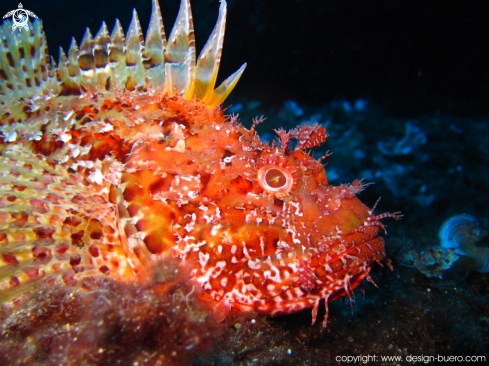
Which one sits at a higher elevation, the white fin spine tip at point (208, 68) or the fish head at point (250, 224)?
the white fin spine tip at point (208, 68)

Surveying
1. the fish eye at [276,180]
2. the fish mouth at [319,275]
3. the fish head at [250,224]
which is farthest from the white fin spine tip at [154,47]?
the fish mouth at [319,275]

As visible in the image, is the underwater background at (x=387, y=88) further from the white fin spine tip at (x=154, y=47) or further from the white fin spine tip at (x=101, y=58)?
the white fin spine tip at (x=101, y=58)

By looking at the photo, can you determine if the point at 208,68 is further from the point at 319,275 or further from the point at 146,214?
the point at 319,275

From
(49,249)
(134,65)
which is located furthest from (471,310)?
(134,65)

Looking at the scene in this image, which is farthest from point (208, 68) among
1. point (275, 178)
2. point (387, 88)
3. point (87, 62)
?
point (387, 88)

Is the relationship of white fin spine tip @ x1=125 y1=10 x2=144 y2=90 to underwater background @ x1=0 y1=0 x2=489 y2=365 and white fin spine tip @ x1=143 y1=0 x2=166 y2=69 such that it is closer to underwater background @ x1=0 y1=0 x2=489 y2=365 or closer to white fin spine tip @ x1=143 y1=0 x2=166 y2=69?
white fin spine tip @ x1=143 y1=0 x2=166 y2=69
